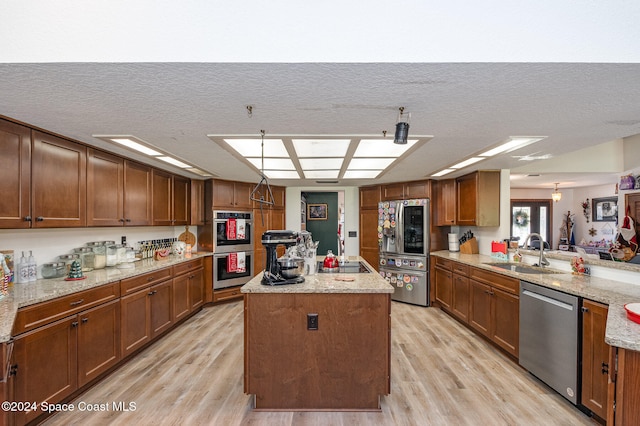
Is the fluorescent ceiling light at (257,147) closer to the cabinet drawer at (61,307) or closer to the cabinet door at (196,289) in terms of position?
Answer: the cabinet drawer at (61,307)

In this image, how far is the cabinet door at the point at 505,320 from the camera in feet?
8.76

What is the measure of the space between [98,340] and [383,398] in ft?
7.64

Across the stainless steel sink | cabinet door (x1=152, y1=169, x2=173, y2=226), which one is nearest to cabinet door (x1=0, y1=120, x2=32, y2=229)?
cabinet door (x1=152, y1=169, x2=173, y2=226)

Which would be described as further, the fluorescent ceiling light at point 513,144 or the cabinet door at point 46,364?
the fluorescent ceiling light at point 513,144

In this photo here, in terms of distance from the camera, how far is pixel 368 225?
5.42 meters

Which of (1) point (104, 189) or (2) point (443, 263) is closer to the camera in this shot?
(1) point (104, 189)

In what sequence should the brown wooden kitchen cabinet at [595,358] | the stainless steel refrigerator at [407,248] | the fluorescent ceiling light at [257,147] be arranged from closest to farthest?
the brown wooden kitchen cabinet at [595,358], the fluorescent ceiling light at [257,147], the stainless steel refrigerator at [407,248]

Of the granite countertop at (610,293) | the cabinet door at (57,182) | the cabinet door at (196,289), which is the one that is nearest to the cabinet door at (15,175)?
the cabinet door at (57,182)

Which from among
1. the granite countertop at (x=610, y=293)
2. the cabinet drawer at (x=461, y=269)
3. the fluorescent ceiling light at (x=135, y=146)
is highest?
the fluorescent ceiling light at (x=135, y=146)

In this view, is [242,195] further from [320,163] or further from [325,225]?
[325,225]

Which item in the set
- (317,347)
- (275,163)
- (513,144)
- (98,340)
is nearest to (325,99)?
(317,347)

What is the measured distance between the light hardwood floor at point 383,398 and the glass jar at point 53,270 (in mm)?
1011

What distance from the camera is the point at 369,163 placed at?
3.40 m
